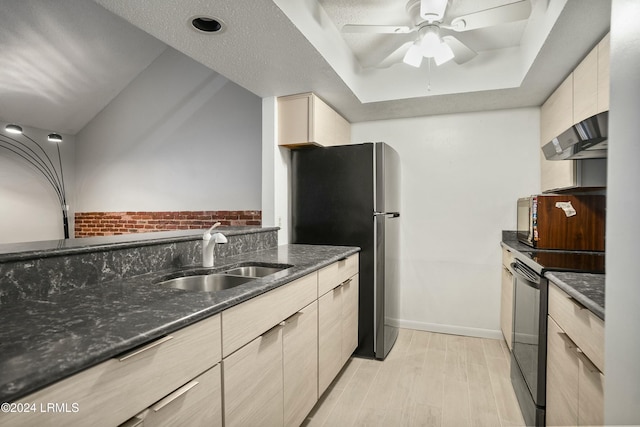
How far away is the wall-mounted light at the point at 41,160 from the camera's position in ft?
12.8

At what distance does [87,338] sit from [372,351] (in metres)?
2.18

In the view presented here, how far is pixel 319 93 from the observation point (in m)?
2.60

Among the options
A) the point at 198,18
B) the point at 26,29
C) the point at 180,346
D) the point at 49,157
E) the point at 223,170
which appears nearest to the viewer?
the point at 180,346

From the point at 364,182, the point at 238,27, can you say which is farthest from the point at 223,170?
the point at 238,27

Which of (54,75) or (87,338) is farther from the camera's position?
(54,75)

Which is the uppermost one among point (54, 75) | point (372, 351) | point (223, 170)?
point (54, 75)

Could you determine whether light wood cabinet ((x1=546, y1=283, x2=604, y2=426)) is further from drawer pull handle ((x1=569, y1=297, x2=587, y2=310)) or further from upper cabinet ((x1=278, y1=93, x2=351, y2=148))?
upper cabinet ((x1=278, y1=93, x2=351, y2=148))

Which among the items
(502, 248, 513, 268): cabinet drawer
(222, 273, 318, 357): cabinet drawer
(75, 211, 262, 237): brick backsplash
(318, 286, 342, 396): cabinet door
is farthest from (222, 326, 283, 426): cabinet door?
(75, 211, 262, 237): brick backsplash

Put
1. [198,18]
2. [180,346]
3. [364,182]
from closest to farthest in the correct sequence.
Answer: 1. [180,346]
2. [198,18]
3. [364,182]

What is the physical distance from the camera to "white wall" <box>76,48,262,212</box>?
3.36 metres

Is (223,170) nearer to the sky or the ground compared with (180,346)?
nearer to the sky

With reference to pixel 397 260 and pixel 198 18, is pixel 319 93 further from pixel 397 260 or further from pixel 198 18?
pixel 397 260

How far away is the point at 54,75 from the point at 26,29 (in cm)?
61

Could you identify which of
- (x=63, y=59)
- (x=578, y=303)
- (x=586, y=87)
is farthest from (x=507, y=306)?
(x=63, y=59)
